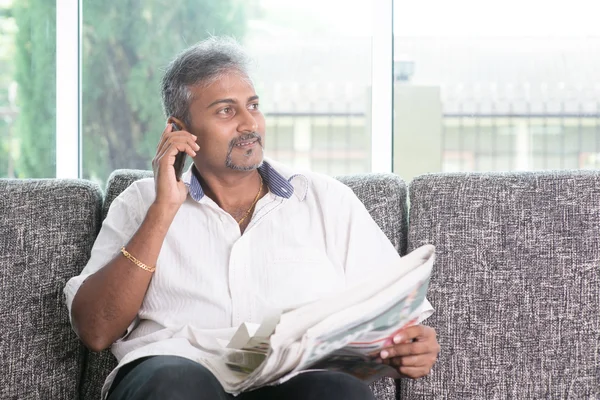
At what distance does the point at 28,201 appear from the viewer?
6.23 feet

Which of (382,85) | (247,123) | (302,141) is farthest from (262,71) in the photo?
(247,123)

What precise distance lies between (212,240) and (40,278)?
459 millimetres

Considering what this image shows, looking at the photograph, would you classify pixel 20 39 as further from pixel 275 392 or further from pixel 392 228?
pixel 275 392

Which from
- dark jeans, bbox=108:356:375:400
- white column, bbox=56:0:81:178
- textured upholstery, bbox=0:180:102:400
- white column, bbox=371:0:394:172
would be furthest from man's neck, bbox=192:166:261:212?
white column, bbox=56:0:81:178

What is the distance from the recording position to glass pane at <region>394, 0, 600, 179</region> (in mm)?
2836

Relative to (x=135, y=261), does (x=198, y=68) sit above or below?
above

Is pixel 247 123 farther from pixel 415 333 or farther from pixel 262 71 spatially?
pixel 262 71

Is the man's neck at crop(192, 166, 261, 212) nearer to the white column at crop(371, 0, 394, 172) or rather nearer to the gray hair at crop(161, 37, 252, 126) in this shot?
the gray hair at crop(161, 37, 252, 126)

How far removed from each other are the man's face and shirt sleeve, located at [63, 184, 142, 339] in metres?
0.19

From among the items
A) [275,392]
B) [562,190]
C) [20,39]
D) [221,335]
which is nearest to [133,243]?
[221,335]

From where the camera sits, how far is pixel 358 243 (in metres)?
1.66

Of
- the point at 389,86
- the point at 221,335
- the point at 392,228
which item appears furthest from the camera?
the point at 389,86

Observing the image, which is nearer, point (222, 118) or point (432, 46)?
point (222, 118)

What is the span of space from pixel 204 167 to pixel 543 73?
164cm
